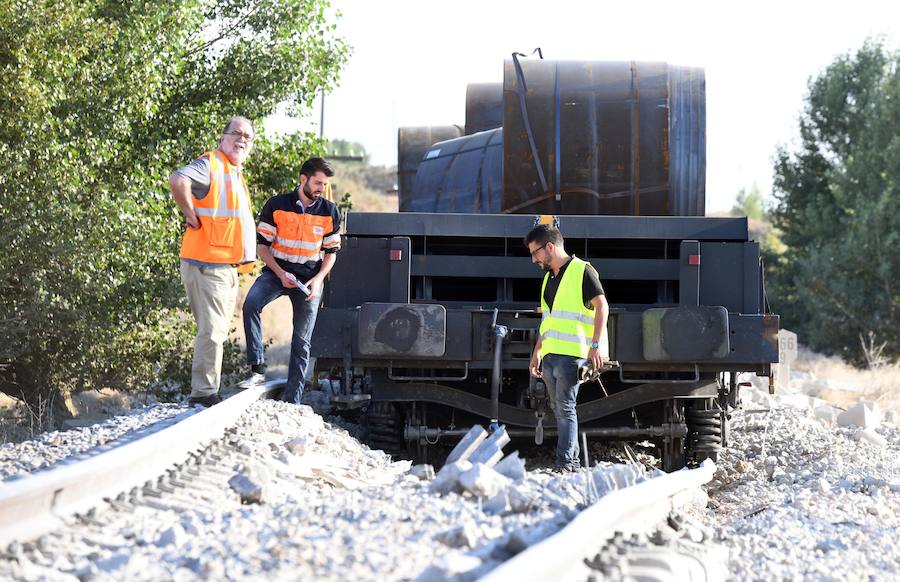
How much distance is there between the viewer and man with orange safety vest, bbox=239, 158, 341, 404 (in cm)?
825

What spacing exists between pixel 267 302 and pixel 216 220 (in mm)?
822

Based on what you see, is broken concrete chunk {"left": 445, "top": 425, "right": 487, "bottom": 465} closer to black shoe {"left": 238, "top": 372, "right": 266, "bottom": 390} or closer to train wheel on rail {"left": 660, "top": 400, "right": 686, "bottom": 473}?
black shoe {"left": 238, "top": 372, "right": 266, "bottom": 390}

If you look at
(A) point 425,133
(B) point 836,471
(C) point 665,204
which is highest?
(A) point 425,133

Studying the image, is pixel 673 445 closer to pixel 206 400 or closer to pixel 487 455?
pixel 487 455

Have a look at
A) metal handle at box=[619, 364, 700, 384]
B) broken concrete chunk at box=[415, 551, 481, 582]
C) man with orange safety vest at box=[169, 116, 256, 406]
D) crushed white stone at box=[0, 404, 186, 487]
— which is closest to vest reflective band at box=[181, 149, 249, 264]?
man with orange safety vest at box=[169, 116, 256, 406]

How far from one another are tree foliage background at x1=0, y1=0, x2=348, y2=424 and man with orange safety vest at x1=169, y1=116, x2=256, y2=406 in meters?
3.86

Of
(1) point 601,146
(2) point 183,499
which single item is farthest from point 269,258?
(2) point 183,499

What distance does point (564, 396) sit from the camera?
7.59 metres

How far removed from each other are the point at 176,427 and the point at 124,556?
2.07 m

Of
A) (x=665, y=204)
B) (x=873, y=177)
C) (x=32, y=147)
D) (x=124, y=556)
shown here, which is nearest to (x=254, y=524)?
(x=124, y=556)

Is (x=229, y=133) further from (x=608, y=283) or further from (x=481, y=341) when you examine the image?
(x=608, y=283)

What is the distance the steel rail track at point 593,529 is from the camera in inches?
142

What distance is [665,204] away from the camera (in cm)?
959

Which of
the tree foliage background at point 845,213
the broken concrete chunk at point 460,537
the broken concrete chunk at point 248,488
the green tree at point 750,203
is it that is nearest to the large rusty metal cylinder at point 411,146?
the broken concrete chunk at point 248,488
